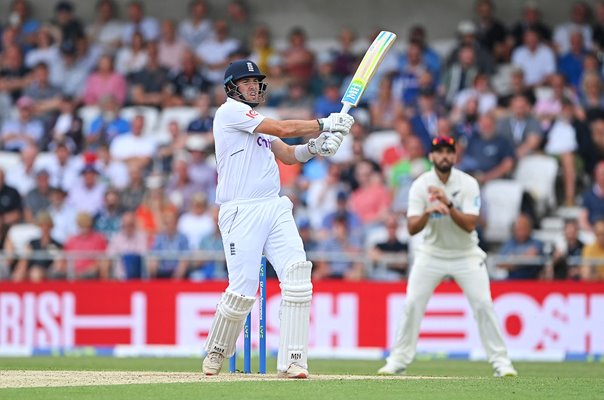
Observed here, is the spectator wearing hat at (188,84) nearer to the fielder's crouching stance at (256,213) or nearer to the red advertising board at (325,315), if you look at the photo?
the red advertising board at (325,315)

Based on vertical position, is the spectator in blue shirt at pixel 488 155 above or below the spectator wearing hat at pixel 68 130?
below

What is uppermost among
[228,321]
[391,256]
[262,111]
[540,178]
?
[262,111]

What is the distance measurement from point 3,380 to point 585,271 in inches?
330

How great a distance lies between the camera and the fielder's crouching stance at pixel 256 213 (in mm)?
9672

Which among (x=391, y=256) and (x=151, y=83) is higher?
(x=151, y=83)

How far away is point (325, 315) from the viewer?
16.5 meters

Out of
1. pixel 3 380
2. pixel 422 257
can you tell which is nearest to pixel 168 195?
pixel 422 257

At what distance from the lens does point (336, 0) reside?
21953 millimetres

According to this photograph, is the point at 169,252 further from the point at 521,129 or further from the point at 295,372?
the point at 295,372

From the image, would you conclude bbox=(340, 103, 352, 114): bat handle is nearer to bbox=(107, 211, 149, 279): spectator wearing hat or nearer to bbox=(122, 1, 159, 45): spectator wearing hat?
bbox=(107, 211, 149, 279): spectator wearing hat

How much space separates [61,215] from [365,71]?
29.9 feet

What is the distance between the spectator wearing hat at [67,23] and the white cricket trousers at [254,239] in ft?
41.8

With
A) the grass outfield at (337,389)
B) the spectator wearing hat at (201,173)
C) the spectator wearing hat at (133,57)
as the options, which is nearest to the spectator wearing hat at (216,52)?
the spectator wearing hat at (133,57)

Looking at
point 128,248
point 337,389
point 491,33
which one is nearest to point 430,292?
point 337,389
